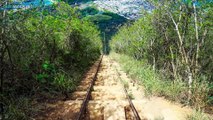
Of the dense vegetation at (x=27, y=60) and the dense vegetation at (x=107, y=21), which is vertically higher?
the dense vegetation at (x=107, y=21)

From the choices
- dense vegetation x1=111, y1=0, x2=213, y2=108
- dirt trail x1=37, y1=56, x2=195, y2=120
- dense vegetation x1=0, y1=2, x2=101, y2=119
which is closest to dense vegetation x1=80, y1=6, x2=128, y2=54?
dense vegetation x1=111, y1=0, x2=213, y2=108

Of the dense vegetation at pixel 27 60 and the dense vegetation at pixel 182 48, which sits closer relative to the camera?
the dense vegetation at pixel 27 60

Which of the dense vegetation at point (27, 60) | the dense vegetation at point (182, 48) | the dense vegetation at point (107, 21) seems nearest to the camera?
the dense vegetation at point (27, 60)

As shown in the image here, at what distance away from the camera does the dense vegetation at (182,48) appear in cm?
888

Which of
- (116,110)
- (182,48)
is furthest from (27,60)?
(182,48)

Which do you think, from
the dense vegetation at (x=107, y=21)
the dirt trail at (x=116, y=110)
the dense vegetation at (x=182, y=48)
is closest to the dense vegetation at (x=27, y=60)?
the dirt trail at (x=116, y=110)

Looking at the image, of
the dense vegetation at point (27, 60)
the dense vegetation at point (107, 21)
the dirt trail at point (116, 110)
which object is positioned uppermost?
the dense vegetation at point (107, 21)

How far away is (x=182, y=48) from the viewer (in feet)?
31.6

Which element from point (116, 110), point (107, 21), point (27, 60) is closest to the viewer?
point (116, 110)

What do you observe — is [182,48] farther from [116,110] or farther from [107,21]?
[107,21]

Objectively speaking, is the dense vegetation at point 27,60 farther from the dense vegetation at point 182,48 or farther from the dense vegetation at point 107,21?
the dense vegetation at point 107,21

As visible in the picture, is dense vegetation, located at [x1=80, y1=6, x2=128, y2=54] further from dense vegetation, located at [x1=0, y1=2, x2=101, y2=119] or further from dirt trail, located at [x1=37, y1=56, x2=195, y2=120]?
dirt trail, located at [x1=37, y1=56, x2=195, y2=120]

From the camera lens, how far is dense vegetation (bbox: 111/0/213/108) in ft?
29.1

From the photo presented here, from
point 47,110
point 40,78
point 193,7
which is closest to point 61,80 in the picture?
point 40,78
